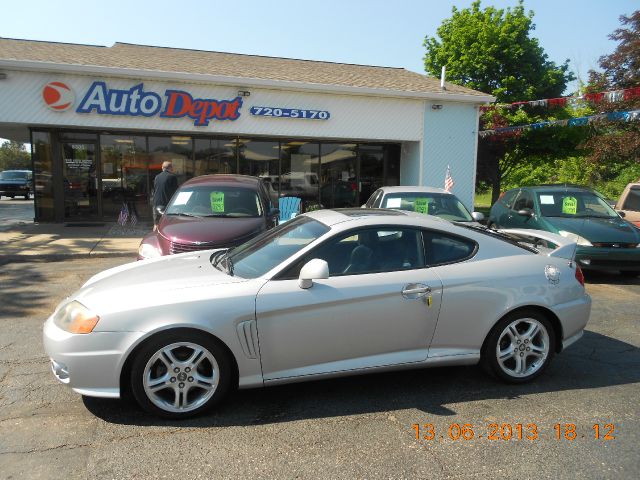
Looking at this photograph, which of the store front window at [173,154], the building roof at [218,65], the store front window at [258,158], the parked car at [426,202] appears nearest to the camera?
the parked car at [426,202]

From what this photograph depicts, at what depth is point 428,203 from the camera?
8.37m

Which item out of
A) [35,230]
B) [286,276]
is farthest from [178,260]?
[35,230]

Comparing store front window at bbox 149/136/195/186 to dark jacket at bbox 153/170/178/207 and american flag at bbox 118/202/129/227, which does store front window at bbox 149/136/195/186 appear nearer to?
american flag at bbox 118/202/129/227

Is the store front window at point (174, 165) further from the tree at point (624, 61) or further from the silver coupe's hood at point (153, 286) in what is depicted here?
the silver coupe's hood at point (153, 286)

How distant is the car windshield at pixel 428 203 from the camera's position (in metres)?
8.16

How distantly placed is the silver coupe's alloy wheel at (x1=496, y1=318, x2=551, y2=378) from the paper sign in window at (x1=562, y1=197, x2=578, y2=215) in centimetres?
589

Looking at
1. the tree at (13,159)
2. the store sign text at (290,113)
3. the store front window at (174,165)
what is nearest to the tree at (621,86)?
the store front window at (174,165)

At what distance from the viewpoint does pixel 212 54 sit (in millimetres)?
17156

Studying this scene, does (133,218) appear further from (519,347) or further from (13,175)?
(13,175)

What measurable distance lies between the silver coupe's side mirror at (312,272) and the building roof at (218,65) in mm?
11082

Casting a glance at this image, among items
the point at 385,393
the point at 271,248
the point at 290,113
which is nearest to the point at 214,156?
the point at 290,113

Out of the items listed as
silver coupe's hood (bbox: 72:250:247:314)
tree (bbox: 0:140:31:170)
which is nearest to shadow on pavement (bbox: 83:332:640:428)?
silver coupe's hood (bbox: 72:250:247:314)

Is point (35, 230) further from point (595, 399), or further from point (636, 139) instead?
point (636, 139)
